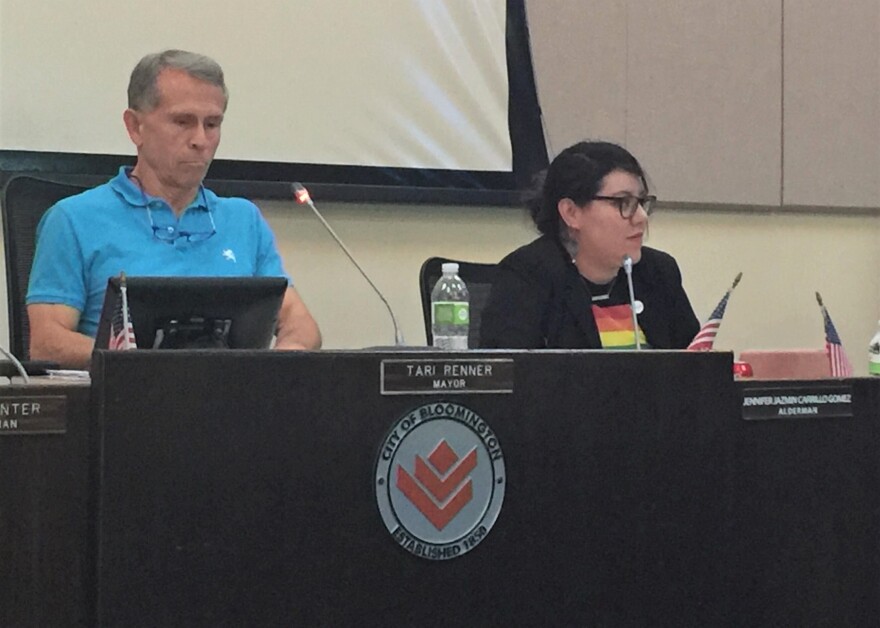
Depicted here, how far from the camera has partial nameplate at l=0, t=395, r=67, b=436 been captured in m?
1.00

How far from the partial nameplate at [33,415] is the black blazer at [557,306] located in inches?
40.3

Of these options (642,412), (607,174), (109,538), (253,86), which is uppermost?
(253,86)

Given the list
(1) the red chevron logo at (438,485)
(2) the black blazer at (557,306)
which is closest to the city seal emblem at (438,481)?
(1) the red chevron logo at (438,485)

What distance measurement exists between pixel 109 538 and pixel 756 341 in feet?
7.59

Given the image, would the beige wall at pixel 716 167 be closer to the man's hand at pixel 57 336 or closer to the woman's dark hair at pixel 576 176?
the woman's dark hair at pixel 576 176

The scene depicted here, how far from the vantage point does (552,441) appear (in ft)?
3.82

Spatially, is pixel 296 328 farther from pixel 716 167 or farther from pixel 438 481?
pixel 716 167

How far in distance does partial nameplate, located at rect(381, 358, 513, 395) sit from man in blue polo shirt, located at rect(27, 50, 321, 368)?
90 cm

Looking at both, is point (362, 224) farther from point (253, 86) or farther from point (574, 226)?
point (574, 226)

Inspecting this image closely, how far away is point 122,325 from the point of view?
3.92 ft

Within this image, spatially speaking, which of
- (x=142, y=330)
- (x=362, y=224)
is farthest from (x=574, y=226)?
(x=142, y=330)

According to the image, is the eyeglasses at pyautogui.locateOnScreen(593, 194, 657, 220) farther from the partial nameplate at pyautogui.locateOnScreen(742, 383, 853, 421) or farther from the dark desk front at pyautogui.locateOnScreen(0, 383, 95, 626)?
the dark desk front at pyautogui.locateOnScreen(0, 383, 95, 626)

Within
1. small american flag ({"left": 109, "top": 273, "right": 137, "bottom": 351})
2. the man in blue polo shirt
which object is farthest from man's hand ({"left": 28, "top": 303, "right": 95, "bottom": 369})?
small american flag ({"left": 109, "top": 273, "right": 137, "bottom": 351})

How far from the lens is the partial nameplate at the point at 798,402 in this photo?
4.21 feet
